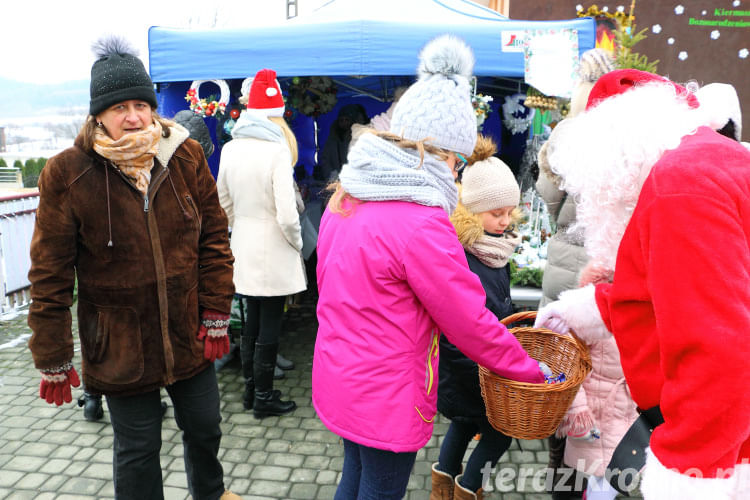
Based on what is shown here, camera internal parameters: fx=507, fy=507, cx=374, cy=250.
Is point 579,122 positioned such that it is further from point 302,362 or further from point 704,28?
point 704,28

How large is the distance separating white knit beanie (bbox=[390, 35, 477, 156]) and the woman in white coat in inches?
70.9

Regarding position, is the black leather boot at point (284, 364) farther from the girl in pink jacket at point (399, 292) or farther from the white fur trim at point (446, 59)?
the white fur trim at point (446, 59)

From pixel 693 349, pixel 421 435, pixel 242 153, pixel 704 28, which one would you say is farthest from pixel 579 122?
pixel 704 28

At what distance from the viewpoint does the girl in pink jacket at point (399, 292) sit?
1.66 meters

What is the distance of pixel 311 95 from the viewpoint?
657 centimetres

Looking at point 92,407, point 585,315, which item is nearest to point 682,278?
point 585,315

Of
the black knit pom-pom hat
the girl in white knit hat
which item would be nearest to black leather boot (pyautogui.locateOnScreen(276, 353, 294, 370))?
the girl in white knit hat

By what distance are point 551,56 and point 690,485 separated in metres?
4.77

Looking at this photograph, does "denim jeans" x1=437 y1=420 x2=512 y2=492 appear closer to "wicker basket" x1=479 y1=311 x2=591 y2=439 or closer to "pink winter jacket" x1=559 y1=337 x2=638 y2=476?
"pink winter jacket" x1=559 y1=337 x2=638 y2=476

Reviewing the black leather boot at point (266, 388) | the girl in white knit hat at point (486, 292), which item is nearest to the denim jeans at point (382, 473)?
the girl in white knit hat at point (486, 292)

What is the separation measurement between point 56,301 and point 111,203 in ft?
1.45

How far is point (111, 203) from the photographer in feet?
6.59

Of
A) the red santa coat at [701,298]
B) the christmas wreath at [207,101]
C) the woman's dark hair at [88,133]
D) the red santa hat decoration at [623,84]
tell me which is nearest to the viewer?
the red santa coat at [701,298]

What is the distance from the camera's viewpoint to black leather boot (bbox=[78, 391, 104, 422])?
364cm
